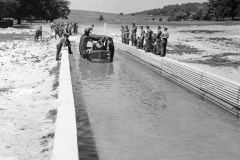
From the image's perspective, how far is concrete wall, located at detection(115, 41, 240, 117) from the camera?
9266mm

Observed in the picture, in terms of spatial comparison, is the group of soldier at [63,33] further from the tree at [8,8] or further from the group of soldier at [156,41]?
the tree at [8,8]

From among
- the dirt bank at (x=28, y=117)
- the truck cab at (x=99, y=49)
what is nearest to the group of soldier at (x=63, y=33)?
the truck cab at (x=99, y=49)

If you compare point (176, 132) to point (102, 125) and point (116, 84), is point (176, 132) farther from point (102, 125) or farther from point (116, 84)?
point (116, 84)

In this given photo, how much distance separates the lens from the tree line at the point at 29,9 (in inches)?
2598

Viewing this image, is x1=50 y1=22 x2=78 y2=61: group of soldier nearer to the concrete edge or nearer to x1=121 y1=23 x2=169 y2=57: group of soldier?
x1=121 y1=23 x2=169 y2=57: group of soldier

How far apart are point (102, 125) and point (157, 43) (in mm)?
10822

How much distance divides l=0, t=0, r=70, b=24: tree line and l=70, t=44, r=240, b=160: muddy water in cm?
5814

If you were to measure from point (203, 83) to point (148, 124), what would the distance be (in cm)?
363

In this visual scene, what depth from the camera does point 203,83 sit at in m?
11.0

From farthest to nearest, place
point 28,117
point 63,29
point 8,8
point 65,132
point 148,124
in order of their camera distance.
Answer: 1. point 8,8
2. point 63,29
3. point 28,117
4. point 148,124
5. point 65,132

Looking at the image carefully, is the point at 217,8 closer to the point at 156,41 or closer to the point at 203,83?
the point at 156,41

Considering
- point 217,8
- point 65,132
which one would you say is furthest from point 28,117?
point 217,8

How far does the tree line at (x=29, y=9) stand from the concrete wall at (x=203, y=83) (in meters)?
56.1

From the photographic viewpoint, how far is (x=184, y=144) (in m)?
7.00
